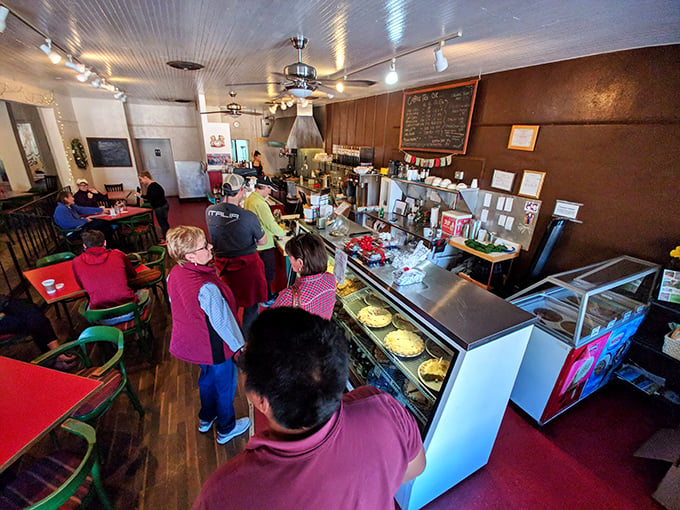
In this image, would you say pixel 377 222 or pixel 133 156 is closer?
pixel 377 222

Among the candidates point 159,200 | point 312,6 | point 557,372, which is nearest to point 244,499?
point 557,372

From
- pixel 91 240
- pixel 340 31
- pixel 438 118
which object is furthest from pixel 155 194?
pixel 438 118

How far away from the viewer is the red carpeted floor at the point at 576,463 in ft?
6.92

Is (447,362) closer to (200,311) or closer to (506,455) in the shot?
(506,455)

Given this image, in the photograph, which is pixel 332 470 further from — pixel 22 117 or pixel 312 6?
pixel 22 117

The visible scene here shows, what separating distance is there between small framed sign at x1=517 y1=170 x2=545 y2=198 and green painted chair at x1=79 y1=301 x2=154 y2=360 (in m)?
4.55

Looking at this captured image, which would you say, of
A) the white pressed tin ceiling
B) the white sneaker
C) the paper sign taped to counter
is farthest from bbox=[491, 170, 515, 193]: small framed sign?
the white sneaker

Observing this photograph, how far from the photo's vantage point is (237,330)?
2.10 metres

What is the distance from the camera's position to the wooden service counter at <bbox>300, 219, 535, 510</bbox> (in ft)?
5.30

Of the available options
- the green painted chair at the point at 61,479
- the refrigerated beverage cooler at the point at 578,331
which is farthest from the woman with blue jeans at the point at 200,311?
the refrigerated beverage cooler at the point at 578,331

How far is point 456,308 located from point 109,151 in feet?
37.1

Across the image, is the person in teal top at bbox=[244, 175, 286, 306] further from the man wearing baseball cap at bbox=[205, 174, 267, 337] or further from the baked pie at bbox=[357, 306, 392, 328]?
the baked pie at bbox=[357, 306, 392, 328]

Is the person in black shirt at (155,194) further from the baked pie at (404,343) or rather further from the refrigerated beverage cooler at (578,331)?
the refrigerated beverage cooler at (578,331)

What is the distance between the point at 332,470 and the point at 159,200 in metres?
7.12
